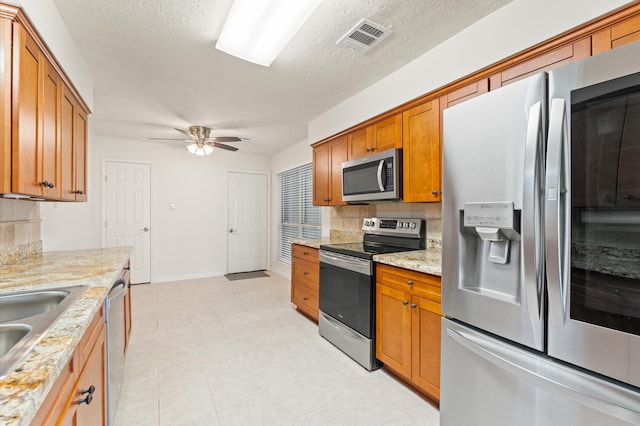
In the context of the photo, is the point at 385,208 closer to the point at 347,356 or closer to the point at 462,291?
the point at 347,356

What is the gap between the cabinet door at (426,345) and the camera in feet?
5.82

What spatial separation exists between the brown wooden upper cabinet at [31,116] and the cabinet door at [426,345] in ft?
7.20

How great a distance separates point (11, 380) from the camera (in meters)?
0.63

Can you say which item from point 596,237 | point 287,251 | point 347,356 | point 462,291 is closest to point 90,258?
point 347,356

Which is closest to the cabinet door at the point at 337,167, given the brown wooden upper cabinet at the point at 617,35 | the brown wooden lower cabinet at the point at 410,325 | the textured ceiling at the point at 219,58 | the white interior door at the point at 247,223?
the textured ceiling at the point at 219,58

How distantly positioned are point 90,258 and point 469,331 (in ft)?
8.65

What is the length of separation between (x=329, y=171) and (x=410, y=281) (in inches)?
72.9

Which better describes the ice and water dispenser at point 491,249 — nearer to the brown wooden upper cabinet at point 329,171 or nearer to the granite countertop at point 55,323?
the granite countertop at point 55,323

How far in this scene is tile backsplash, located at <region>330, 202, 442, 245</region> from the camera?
255 cm

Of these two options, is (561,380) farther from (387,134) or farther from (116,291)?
(116,291)

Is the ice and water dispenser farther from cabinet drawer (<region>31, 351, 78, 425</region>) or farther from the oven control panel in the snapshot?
cabinet drawer (<region>31, 351, 78, 425</region>)

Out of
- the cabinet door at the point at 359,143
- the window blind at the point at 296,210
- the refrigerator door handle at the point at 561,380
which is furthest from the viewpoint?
the window blind at the point at 296,210

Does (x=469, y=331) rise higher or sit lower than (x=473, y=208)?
lower

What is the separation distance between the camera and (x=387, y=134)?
265cm
